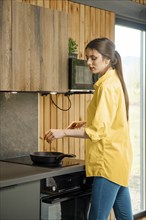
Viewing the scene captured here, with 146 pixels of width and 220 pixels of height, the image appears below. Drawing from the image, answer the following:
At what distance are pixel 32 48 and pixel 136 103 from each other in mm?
2172

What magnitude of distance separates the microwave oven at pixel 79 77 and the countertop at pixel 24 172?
0.66 metres

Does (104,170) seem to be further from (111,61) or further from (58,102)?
(58,102)

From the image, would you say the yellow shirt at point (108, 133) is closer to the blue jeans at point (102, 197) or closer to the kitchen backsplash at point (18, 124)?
the blue jeans at point (102, 197)

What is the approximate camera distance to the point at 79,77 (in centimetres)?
339

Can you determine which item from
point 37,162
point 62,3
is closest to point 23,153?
point 37,162

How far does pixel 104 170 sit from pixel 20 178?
1.82 ft

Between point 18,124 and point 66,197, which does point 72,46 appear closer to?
point 18,124

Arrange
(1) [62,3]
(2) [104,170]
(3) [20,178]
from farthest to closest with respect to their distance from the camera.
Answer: (1) [62,3] < (2) [104,170] < (3) [20,178]

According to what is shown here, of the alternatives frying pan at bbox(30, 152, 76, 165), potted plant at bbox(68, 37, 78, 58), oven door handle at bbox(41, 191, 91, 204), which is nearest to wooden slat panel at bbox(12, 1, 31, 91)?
frying pan at bbox(30, 152, 76, 165)

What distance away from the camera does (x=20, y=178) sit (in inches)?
96.0

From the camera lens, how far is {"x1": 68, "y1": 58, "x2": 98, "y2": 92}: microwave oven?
10.5 feet

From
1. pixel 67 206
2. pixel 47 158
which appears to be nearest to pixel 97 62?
pixel 47 158

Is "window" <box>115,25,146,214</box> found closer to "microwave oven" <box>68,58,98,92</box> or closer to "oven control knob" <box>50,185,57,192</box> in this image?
"microwave oven" <box>68,58,98,92</box>

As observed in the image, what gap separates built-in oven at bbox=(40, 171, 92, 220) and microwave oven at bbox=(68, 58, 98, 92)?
716mm
